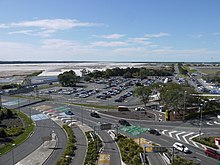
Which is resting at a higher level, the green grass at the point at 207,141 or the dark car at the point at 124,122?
the dark car at the point at 124,122

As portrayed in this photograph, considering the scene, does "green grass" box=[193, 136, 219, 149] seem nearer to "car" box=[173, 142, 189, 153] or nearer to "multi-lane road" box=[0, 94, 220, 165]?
"multi-lane road" box=[0, 94, 220, 165]

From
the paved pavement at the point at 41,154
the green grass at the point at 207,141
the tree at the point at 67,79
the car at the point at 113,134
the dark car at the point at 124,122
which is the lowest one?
the paved pavement at the point at 41,154

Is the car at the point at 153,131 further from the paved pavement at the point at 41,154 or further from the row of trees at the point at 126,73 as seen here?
the row of trees at the point at 126,73

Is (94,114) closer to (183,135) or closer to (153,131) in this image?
(153,131)

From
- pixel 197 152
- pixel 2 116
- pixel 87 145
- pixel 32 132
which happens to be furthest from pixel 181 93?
pixel 2 116

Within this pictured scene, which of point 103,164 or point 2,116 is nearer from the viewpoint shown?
point 103,164

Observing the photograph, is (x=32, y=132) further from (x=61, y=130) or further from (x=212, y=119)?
(x=212, y=119)

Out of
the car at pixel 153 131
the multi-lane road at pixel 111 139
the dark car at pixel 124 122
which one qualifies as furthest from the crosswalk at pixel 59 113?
the car at pixel 153 131

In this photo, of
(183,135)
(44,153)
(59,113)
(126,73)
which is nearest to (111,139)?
(44,153)

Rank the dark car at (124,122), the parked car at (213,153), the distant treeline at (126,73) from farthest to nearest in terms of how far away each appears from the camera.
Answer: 1. the distant treeline at (126,73)
2. the dark car at (124,122)
3. the parked car at (213,153)
